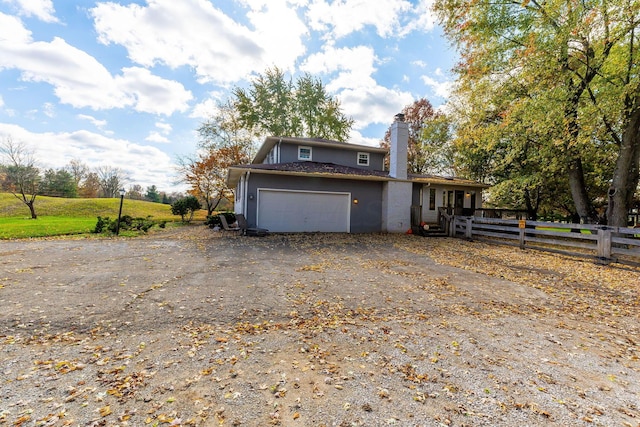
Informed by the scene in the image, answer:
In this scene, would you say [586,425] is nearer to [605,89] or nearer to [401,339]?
[401,339]

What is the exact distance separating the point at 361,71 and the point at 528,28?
336 inches

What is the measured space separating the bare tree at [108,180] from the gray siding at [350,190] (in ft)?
131

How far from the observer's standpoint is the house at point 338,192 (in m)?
12.5

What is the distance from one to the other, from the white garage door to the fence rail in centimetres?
540

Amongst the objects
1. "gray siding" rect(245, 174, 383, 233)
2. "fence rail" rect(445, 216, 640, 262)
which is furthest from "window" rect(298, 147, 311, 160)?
"fence rail" rect(445, 216, 640, 262)

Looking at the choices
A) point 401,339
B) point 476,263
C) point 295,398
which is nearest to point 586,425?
point 401,339

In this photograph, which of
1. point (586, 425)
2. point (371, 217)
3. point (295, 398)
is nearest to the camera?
point (586, 425)

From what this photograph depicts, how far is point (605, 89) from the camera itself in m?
9.65

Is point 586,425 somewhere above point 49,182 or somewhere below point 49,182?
below

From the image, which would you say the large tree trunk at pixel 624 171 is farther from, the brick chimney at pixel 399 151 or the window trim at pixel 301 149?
the window trim at pixel 301 149

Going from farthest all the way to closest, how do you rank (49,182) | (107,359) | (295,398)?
(49,182)
(107,359)
(295,398)

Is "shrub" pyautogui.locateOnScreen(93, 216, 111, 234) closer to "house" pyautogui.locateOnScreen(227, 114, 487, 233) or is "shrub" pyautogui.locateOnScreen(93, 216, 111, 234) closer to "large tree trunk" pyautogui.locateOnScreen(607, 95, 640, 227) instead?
"house" pyautogui.locateOnScreen(227, 114, 487, 233)

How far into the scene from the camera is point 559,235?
8672mm

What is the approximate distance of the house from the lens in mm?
12547
